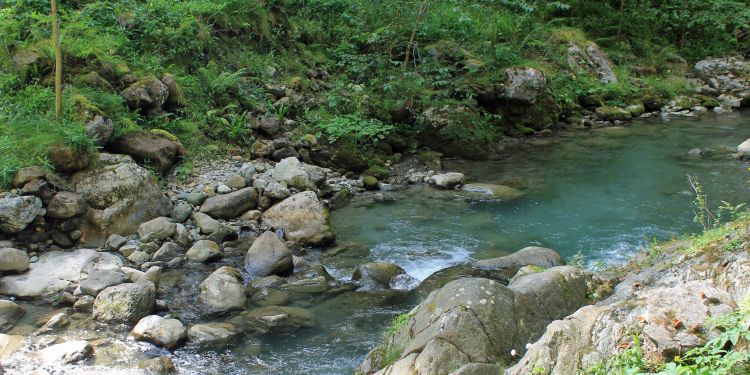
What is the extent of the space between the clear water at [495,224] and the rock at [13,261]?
105 cm

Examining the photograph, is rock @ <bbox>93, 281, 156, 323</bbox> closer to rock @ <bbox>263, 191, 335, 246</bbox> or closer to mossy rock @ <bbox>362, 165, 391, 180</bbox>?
rock @ <bbox>263, 191, 335, 246</bbox>

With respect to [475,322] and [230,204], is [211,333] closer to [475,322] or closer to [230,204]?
[475,322]

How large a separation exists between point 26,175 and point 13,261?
1296 millimetres

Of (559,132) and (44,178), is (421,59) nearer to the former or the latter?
(559,132)

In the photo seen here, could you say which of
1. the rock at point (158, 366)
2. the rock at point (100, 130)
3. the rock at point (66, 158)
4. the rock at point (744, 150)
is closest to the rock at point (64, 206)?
the rock at point (66, 158)

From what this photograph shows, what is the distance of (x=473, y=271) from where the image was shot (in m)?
7.63

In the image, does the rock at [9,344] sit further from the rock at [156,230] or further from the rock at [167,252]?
the rock at [156,230]

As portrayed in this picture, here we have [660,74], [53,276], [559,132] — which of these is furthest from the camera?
[660,74]

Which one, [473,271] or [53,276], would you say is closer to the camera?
[53,276]

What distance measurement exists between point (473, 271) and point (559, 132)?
9412mm

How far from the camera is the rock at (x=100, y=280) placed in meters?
6.76

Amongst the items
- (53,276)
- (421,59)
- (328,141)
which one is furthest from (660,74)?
(53,276)

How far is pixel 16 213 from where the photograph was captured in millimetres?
7508

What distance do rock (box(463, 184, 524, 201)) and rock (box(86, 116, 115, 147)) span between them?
635 centimetres
